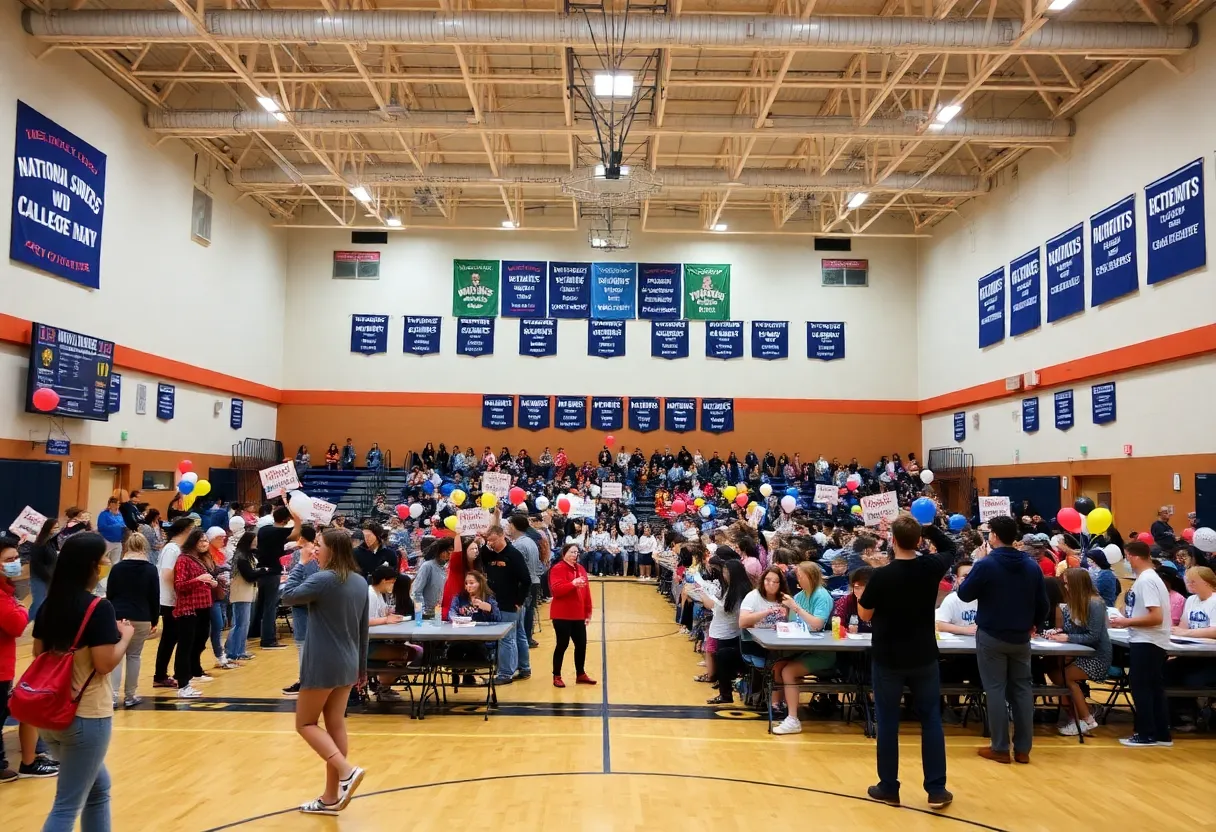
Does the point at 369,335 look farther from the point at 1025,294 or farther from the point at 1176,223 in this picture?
the point at 1176,223

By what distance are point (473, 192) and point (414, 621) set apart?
20.6m

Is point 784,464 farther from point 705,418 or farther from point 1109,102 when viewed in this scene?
point 1109,102

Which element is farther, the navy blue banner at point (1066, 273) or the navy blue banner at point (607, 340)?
the navy blue banner at point (607, 340)

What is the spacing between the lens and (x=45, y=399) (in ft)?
46.7

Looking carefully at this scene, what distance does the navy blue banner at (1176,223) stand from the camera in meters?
14.3

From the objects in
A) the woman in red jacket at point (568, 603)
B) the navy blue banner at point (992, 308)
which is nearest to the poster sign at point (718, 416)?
the navy blue banner at point (992, 308)

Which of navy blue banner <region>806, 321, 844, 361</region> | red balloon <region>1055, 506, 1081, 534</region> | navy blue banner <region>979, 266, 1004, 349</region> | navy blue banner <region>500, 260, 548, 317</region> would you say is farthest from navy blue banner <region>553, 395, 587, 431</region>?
red balloon <region>1055, 506, 1081, 534</region>

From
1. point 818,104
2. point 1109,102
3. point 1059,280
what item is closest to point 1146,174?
point 1109,102

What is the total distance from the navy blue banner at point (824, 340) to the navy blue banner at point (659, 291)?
439 centimetres

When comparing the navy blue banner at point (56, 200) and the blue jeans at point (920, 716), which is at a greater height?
the navy blue banner at point (56, 200)

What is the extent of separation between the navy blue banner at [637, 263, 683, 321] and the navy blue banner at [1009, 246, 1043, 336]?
397 inches

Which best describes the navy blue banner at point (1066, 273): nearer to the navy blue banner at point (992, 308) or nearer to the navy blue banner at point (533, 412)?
the navy blue banner at point (992, 308)

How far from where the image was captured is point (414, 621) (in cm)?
808

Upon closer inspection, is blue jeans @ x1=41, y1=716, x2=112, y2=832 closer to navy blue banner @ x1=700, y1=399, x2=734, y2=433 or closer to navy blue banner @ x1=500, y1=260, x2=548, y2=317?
navy blue banner @ x1=500, y1=260, x2=548, y2=317
